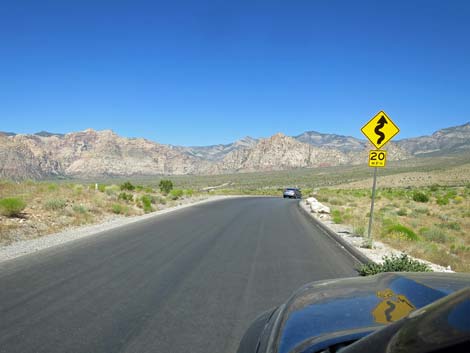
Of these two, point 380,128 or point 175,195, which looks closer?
point 380,128

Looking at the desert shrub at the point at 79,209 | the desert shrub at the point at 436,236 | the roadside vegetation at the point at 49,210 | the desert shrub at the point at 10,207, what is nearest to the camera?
the roadside vegetation at the point at 49,210

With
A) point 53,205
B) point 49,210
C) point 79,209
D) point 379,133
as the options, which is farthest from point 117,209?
point 379,133

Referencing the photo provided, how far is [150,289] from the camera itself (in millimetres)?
7066

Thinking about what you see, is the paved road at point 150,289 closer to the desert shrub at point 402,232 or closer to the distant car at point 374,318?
the distant car at point 374,318

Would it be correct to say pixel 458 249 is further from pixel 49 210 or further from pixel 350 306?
pixel 49 210

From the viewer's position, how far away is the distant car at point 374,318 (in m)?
1.63

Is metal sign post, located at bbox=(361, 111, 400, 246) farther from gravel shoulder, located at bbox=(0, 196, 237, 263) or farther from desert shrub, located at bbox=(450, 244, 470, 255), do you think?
gravel shoulder, located at bbox=(0, 196, 237, 263)

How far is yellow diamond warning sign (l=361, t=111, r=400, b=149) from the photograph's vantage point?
501 inches

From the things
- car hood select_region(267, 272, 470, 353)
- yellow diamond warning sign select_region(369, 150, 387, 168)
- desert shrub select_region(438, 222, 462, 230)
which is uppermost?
yellow diamond warning sign select_region(369, 150, 387, 168)

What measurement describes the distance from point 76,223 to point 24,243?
491 cm

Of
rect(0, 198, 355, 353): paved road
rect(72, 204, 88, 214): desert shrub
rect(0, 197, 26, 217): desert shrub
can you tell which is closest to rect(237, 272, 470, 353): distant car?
rect(0, 198, 355, 353): paved road

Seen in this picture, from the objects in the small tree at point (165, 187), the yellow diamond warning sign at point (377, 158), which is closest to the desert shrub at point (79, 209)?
the yellow diamond warning sign at point (377, 158)

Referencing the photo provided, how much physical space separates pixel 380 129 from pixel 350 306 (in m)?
10.8

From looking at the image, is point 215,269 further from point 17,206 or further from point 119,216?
point 119,216
